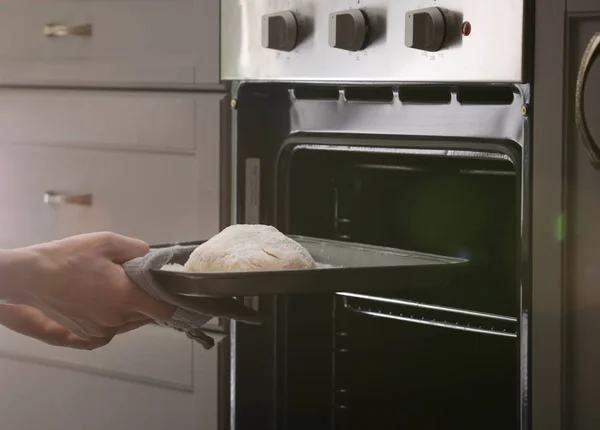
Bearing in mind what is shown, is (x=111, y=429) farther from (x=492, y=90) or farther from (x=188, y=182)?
(x=492, y=90)

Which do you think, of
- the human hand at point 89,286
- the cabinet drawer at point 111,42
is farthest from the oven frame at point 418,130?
the human hand at point 89,286

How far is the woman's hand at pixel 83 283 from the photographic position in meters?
1.28

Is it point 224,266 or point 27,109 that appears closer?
point 224,266

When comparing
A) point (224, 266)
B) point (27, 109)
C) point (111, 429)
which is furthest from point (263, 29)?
point (111, 429)

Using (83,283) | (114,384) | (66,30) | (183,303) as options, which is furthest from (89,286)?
(66,30)

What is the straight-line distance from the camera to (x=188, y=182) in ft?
5.48

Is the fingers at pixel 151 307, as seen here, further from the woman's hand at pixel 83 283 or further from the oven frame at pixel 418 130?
the oven frame at pixel 418 130

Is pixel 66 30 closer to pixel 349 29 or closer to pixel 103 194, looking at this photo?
pixel 103 194

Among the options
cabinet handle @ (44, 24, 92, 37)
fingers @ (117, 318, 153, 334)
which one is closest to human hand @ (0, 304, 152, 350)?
fingers @ (117, 318, 153, 334)

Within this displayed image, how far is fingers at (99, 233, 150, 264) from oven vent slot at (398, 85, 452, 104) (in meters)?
0.39

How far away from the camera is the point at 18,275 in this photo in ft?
4.27

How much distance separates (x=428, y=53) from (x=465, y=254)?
0.29 m

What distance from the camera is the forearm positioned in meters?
1.30

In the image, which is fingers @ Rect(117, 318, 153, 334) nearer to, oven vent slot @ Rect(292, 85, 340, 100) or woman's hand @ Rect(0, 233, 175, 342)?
woman's hand @ Rect(0, 233, 175, 342)
